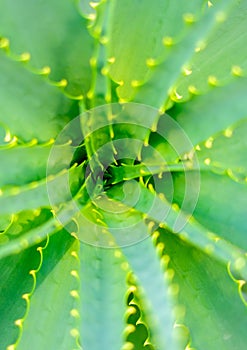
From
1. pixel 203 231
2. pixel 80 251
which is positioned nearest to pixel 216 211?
pixel 203 231

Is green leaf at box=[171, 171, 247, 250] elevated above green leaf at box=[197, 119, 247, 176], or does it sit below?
below

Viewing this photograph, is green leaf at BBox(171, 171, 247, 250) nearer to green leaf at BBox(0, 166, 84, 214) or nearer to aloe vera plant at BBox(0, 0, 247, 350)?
aloe vera plant at BBox(0, 0, 247, 350)

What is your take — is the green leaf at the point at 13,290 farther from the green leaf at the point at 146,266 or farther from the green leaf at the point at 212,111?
the green leaf at the point at 212,111

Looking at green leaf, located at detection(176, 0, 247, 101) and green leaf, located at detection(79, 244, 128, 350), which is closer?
green leaf, located at detection(79, 244, 128, 350)

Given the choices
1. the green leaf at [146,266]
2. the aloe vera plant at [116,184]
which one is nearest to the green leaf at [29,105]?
the aloe vera plant at [116,184]

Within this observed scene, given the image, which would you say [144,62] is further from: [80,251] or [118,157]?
[80,251]

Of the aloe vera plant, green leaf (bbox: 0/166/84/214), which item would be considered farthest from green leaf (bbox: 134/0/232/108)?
green leaf (bbox: 0/166/84/214)

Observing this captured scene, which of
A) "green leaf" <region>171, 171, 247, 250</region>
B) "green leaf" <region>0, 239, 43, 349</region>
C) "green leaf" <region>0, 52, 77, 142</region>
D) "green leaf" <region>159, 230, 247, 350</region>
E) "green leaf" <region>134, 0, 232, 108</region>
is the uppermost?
"green leaf" <region>0, 52, 77, 142</region>

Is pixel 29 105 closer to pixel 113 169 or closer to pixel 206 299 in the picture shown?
pixel 113 169
